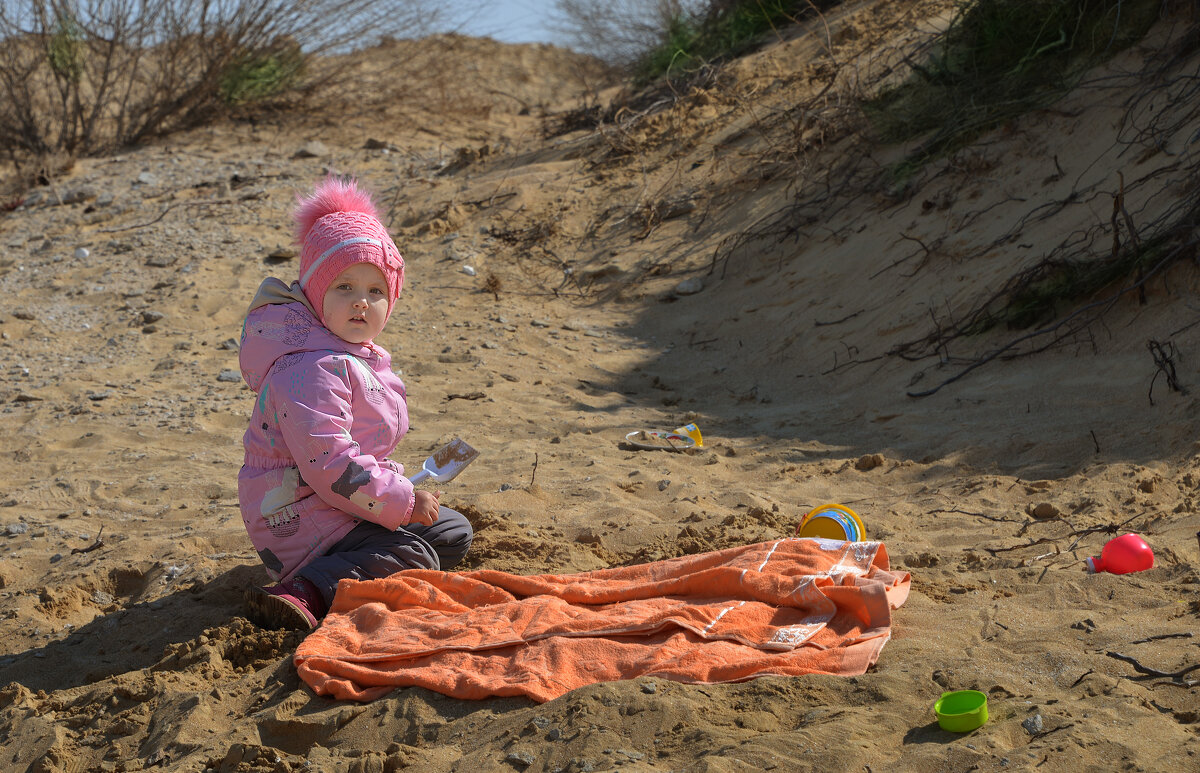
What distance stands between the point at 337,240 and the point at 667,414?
2744 millimetres

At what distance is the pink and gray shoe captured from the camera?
295 cm

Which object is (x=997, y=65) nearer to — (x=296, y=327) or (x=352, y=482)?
(x=296, y=327)

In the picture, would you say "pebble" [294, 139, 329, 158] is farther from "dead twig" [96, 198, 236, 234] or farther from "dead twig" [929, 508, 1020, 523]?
"dead twig" [929, 508, 1020, 523]

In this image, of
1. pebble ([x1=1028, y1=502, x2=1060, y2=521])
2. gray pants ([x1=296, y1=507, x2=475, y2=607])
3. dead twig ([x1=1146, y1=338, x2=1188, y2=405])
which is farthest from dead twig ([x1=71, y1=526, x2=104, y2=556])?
dead twig ([x1=1146, y1=338, x2=1188, y2=405])

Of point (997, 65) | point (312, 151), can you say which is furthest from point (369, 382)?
point (312, 151)

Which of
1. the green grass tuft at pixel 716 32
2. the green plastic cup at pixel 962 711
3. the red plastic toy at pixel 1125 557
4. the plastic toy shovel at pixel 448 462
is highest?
the green grass tuft at pixel 716 32

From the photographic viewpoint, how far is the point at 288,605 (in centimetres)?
295

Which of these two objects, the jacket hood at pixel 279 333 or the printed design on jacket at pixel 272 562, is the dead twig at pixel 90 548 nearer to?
the printed design on jacket at pixel 272 562

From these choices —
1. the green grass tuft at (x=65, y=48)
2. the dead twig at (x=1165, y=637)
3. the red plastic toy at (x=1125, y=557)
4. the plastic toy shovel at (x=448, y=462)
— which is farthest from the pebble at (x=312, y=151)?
the dead twig at (x=1165, y=637)

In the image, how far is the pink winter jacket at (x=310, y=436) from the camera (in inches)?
117

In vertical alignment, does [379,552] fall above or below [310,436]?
below

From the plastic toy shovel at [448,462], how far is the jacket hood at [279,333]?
0.53 m

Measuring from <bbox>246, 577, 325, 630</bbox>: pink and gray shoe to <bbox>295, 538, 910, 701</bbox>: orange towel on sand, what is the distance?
8cm

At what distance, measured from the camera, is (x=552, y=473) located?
14.7ft
